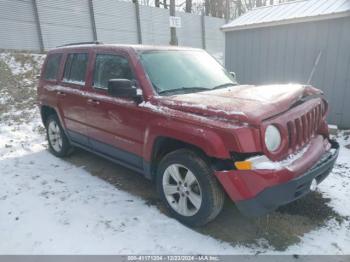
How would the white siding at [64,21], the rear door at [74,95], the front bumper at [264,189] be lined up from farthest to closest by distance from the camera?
the white siding at [64,21] < the rear door at [74,95] < the front bumper at [264,189]

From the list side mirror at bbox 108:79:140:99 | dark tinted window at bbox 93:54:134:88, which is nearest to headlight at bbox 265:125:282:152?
side mirror at bbox 108:79:140:99

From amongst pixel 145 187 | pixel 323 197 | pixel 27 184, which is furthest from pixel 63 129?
pixel 323 197

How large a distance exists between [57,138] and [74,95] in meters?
1.28

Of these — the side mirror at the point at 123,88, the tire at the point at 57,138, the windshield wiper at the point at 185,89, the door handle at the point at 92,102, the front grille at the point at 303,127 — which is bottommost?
the tire at the point at 57,138

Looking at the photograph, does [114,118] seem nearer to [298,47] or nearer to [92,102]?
[92,102]

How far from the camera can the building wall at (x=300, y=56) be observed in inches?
272

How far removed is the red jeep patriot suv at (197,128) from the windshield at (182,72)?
1cm

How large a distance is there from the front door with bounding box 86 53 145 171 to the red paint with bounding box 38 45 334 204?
1 cm

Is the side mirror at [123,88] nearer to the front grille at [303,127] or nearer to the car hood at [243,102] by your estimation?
the car hood at [243,102]

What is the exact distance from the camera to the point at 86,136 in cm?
475

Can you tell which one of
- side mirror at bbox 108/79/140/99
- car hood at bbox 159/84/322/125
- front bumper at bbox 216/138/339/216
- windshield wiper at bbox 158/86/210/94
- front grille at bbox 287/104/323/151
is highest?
side mirror at bbox 108/79/140/99

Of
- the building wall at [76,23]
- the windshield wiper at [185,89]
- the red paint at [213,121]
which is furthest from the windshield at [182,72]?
the building wall at [76,23]

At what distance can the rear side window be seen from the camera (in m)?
4.63

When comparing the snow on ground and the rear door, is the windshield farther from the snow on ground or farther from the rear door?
the snow on ground
